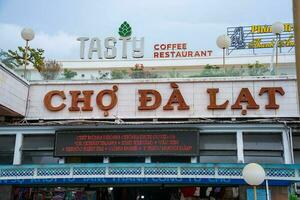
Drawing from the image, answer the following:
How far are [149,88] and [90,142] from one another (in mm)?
2854

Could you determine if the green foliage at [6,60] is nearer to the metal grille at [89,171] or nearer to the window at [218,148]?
the metal grille at [89,171]

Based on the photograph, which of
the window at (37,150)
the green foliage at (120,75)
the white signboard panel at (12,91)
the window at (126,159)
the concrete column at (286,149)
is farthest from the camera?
the green foliage at (120,75)

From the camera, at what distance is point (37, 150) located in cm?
1456

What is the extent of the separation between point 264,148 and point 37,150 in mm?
7462

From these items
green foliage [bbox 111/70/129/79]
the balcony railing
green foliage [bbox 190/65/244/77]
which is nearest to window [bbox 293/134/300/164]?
the balcony railing

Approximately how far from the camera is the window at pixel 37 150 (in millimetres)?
14523

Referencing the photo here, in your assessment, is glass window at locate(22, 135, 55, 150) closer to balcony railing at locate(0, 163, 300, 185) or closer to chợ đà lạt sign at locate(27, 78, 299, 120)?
chợ đà lạt sign at locate(27, 78, 299, 120)

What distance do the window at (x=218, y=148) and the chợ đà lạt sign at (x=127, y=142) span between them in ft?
1.37

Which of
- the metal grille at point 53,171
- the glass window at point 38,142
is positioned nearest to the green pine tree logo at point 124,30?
the glass window at point 38,142

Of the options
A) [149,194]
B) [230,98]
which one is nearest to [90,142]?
[149,194]

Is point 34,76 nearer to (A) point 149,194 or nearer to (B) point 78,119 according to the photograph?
(B) point 78,119

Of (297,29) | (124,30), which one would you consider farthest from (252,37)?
(297,29)

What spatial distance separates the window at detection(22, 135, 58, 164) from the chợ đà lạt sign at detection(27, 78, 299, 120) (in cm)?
104

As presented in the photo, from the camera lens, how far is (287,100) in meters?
14.6
